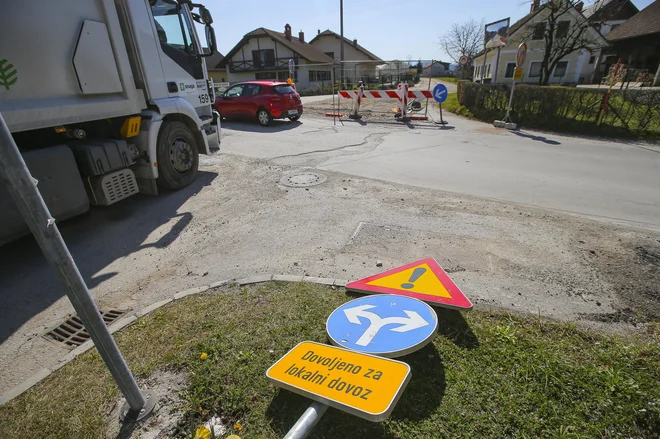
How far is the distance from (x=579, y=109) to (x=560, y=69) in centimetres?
3096

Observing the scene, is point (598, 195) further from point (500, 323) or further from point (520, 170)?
point (500, 323)

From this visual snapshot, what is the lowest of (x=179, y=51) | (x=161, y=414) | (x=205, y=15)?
(x=161, y=414)

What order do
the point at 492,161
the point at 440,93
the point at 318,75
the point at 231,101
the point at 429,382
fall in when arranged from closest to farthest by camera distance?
the point at 429,382 → the point at 492,161 → the point at 440,93 → the point at 231,101 → the point at 318,75

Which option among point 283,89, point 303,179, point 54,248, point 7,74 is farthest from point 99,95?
point 283,89

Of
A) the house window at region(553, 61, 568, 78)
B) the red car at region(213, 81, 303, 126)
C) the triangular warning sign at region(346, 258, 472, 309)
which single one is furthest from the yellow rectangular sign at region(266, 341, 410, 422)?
the house window at region(553, 61, 568, 78)

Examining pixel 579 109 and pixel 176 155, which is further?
pixel 579 109

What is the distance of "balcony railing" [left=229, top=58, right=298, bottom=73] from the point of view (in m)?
40.1

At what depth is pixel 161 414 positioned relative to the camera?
2049 mm

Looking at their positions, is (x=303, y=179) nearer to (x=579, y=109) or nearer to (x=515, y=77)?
(x=515, y=77)

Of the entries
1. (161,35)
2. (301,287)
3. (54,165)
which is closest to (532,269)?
(301,287)

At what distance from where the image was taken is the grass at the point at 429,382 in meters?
1.90

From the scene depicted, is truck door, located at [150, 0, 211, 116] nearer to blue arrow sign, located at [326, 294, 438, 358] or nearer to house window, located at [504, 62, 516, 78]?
blue arrow sign, located at [326, 294, 438, 358]

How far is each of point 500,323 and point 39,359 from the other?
12.5 ft

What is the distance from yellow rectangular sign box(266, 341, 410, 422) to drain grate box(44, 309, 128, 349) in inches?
76.9
